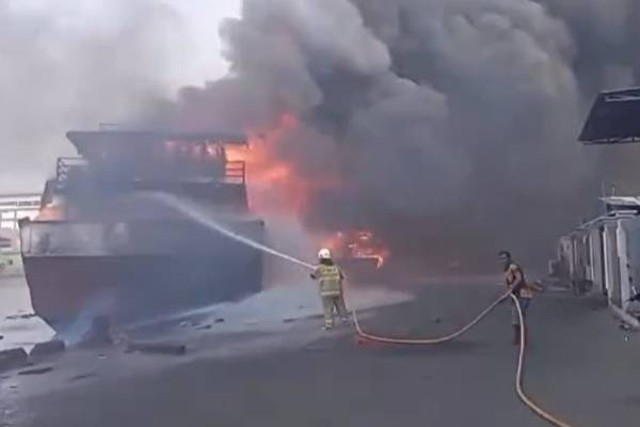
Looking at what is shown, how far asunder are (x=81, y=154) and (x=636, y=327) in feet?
37.1

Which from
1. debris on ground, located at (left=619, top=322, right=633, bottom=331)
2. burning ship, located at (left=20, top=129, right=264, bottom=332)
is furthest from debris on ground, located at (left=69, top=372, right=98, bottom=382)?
debris on ground, located at (left=619, top=322, right=633, bottom=331)

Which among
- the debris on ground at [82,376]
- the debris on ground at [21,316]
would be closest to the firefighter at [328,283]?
the debris on ground at [82,376]

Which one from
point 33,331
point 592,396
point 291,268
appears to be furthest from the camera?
point 291,268

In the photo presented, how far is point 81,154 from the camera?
53.8ft

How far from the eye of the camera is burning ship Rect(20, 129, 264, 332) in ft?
46.3

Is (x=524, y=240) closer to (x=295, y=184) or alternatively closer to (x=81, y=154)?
(x=295, y=184)

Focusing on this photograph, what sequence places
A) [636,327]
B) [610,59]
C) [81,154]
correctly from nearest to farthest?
1. [636,327]
2. [81,154]
3. [610,59]

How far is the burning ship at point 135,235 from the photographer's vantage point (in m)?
14.1

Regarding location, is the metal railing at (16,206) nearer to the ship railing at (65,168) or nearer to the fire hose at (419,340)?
the ship railing at (65,168)

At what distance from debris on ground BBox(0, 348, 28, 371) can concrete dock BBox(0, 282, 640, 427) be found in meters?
0.62

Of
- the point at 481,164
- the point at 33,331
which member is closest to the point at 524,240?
the point at 481,164

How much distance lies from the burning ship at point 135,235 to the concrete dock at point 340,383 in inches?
126

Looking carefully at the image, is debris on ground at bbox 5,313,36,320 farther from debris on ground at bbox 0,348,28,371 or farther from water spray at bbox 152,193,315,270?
debris on ground at bbox 0,348,28,371

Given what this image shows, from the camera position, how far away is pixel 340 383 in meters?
7.33
